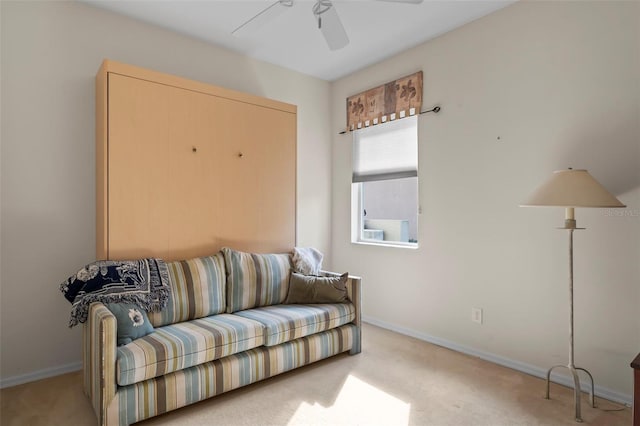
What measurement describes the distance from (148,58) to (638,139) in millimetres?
3482

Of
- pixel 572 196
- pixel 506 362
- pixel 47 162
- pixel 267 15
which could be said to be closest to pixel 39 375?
pixel 47 162

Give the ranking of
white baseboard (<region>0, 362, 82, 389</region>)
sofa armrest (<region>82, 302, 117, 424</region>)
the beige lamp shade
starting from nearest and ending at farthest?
sofa armrest (<region>82, 302, 117, 424</region>) → the beige lamp shade → white baseboard (<region>0, 362, 82, 389</region>)

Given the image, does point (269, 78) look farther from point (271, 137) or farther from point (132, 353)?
point (132, 353)

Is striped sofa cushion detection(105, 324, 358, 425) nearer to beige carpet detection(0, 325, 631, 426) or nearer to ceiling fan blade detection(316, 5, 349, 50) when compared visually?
beige carpet detection(0, 325, 631, 426)

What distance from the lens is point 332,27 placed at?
245cm

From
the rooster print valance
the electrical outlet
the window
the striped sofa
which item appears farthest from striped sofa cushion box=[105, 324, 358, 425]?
the rooster print valance

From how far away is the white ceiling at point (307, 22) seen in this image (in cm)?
278

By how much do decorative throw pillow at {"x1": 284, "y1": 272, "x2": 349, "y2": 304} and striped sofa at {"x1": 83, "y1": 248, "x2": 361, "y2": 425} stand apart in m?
0.05

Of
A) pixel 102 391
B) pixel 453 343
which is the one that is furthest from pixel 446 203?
pixel 102 391

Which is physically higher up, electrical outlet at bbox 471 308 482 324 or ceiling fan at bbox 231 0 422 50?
ceiling fan at bbox 231 0 422 50

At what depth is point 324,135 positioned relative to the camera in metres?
4.32

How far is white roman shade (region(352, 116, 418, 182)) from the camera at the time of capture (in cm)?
357

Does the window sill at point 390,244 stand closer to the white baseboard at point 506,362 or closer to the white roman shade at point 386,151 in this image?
the white roman shade at point 386,151

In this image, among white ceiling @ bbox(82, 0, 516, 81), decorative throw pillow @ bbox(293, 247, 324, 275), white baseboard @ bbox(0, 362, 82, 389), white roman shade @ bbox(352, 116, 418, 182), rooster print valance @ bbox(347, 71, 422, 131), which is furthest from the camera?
white roman shade @ bbox(352, 116, 418, 182)
